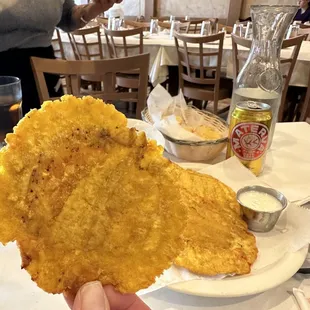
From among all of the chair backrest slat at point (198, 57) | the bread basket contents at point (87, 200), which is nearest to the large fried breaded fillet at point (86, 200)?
the bread basket contents at point (87, 200)

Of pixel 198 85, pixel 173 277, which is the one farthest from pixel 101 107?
pixel 198 85

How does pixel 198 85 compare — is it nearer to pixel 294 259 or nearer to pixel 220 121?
pixel 220 121

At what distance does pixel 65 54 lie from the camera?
3.75 meters

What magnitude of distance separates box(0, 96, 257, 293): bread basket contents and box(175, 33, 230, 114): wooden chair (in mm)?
2614

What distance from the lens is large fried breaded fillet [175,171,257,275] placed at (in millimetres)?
616

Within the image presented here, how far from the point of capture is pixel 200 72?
3.13 metres

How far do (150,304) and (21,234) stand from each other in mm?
304

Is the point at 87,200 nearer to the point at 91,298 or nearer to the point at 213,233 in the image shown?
the point at 91,298

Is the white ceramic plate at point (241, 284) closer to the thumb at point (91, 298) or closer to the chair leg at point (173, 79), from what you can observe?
the thumb at point (91, 298)

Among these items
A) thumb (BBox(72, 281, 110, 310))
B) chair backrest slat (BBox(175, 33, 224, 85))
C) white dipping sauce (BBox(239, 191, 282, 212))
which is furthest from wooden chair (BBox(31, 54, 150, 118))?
chair backrest slat (BBox(175, 33, 224, 85))

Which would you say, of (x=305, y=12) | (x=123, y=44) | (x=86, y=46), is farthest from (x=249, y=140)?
(x=305, y=12)

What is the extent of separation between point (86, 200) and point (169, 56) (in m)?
3.10

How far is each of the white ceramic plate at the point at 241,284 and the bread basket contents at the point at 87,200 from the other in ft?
0.52

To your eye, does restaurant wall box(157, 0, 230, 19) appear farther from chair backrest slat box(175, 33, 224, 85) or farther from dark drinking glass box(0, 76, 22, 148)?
dark drinking glass box(0, 76, 22, 148)
